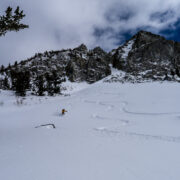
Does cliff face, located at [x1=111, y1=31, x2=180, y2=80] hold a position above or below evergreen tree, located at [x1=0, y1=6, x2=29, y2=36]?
above

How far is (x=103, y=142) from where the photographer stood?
2.33 metres

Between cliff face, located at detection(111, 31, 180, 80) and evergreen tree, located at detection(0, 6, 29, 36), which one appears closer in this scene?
evergreen tree, located at detection(0, 6, 29, 36)

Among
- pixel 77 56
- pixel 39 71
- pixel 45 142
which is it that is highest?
pixel 77 56

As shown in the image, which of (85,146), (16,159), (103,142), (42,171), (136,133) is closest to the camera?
(42,171)

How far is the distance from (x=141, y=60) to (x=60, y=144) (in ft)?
150

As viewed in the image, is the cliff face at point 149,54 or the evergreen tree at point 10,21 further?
the cliff face at point 149,54

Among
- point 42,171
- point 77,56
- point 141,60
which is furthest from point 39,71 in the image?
point 42,171

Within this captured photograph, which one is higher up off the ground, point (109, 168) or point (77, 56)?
point (77, 56)

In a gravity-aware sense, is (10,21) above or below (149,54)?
below

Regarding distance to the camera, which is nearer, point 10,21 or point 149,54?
point 10,21

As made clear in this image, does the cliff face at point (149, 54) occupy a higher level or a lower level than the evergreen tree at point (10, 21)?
higher

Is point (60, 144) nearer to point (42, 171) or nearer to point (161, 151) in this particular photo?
point (42, 171)

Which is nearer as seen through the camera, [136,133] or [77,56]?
[136,133]

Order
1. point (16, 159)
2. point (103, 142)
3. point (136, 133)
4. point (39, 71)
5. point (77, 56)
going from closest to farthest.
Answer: point (16, 159), point (103, 142), point (136, 133), point (39, 71), point (77, 56)
